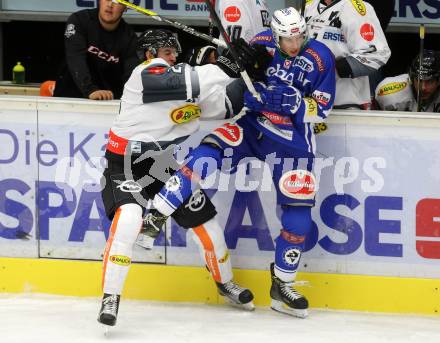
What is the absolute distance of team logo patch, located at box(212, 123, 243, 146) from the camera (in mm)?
5340

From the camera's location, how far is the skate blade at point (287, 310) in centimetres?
537

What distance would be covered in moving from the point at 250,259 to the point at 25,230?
107cm

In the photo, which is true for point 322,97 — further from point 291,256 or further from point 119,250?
point 119,250

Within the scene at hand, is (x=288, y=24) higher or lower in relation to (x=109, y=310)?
higher

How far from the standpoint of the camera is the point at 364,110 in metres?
5.57

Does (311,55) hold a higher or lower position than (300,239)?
higher

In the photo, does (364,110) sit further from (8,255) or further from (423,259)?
(8,255)

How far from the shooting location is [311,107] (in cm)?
522

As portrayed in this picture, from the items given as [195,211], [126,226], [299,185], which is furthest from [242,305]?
[126,226]

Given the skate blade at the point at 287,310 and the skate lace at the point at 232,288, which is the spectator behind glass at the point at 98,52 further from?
the skate blade at the point at 287,310

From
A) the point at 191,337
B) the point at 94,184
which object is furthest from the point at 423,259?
the point at 94,184

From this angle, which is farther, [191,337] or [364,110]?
[364,110]

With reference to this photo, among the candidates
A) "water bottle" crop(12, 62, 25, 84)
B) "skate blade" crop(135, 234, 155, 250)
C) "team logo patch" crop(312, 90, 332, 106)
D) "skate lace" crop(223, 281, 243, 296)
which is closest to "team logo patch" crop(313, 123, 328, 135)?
"team logo patch" crop(312, 90, 332, 106)

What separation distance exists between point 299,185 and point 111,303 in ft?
3.17
